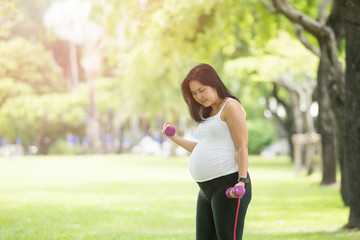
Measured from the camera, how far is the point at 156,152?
2072 inches

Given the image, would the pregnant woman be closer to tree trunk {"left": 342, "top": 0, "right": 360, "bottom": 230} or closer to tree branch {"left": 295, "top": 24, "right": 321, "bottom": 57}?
tree trunk {"left": 342, "top": 0, "right": 360, "bottom": 230}

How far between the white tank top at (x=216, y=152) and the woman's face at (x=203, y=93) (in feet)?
0.42

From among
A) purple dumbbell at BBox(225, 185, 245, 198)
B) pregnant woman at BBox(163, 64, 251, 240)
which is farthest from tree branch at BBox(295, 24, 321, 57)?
purple dumbbell at BBox(225, 185, 245, 198)

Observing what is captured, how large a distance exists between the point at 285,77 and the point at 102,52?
24179 millimetres

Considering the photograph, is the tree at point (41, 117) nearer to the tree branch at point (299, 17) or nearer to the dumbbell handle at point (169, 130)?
the tree branch at point (299, 17)

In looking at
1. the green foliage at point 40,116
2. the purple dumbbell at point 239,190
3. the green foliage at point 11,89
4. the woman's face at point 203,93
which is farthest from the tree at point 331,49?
the green foliage at point 40,116

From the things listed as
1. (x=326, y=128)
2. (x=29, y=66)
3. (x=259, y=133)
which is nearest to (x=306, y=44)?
(x=326, y=128)

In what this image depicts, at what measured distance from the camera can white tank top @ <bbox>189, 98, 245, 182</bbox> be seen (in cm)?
463

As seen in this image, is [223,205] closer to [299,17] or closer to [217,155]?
[217,155]

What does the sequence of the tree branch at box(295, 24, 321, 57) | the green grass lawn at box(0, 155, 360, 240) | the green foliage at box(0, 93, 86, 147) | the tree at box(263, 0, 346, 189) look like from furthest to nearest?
the green foliage at box(0, 93, 86, 147) < the tree branch at box(295, 24, 321, 57) < the tree at box(263, 0, 346, 189) < the green grass lawn at box(0, 155, 360, 240)

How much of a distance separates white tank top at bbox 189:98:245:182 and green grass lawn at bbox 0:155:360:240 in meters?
3.99

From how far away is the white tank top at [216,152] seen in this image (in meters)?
4.63

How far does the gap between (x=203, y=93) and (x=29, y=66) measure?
43519 mm

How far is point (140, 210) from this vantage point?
12.1m
